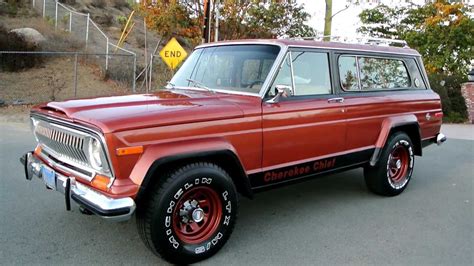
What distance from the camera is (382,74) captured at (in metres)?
5.49

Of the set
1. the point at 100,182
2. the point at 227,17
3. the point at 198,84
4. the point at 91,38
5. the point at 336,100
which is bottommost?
the point at 100,182

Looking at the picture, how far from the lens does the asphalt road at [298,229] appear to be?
12.0 feet

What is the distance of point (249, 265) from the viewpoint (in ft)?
11.5

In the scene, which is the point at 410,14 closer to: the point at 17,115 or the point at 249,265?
the point at 17,115

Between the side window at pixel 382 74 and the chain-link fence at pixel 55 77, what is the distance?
393 inches

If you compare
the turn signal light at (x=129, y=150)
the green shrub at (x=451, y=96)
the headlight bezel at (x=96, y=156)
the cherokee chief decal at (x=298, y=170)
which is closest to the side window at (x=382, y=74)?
the cherokee chief decal at (x=298, y=170)

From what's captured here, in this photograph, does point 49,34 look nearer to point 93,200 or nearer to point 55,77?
point 55,77

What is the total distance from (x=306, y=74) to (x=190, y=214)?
1.93 metres

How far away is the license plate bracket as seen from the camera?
354 centimetres

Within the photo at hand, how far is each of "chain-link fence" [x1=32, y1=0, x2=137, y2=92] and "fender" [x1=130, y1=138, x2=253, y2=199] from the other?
1305 centimetres

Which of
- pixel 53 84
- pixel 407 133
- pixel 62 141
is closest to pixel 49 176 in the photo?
pixel 62 141

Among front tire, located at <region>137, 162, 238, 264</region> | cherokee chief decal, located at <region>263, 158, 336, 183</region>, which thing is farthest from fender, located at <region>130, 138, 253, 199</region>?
cherokee chief decal, located at <region>263, 158, 336, 183</region>

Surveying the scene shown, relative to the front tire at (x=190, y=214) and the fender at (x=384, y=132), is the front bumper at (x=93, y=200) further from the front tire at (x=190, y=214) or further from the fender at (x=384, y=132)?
the fender at (x=384, y=132)

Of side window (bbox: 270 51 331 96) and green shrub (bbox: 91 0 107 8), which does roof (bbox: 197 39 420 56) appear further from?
green shrub (bbox: 91 0 107 8)
